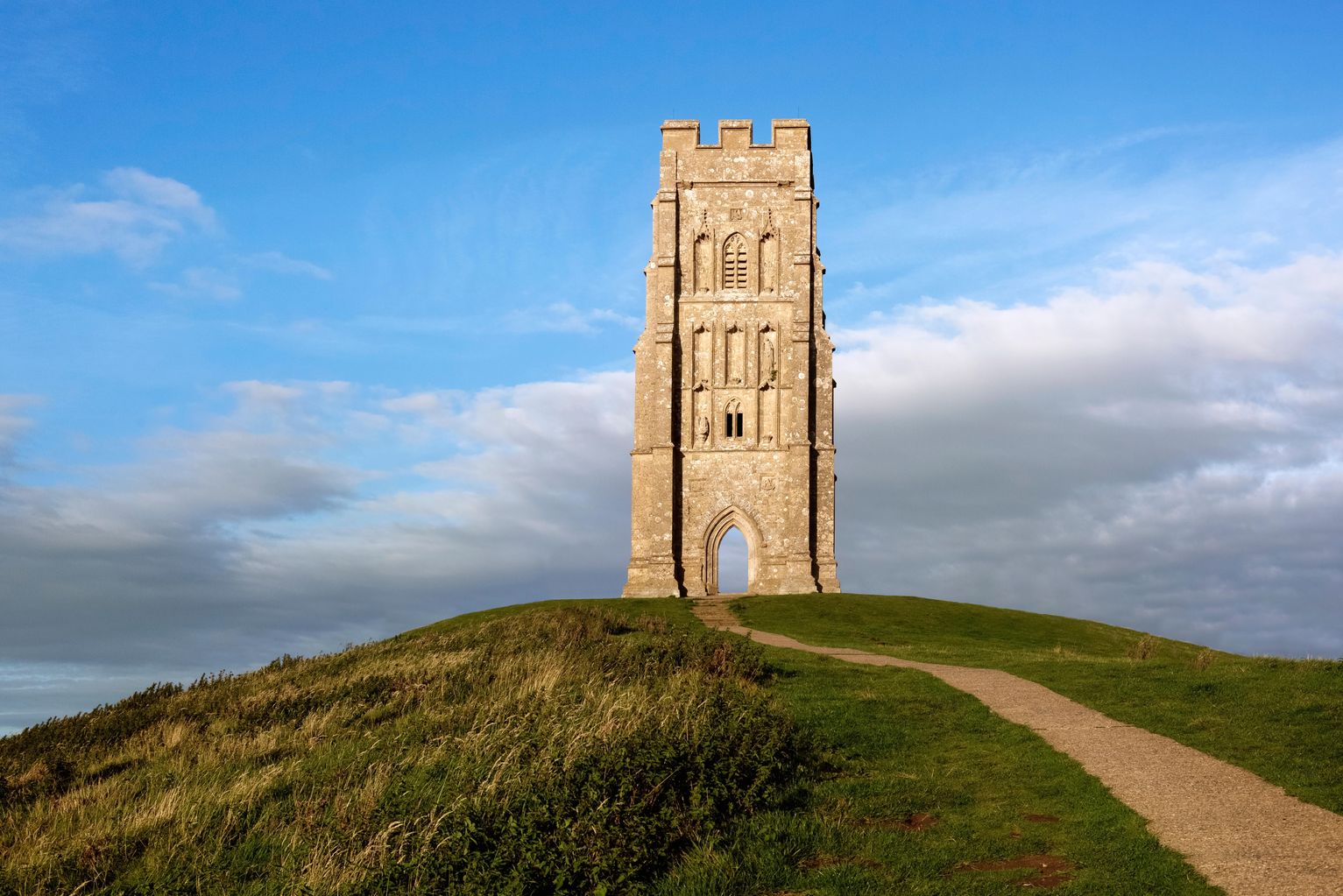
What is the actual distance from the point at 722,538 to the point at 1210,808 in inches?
1449

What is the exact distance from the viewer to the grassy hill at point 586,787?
952 centimetres

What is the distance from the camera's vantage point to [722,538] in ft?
156

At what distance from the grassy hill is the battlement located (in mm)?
35415

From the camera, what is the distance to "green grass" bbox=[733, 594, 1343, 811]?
12883 mm

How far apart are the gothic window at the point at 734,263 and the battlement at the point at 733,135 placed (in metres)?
4.52

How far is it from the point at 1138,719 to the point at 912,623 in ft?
67.3

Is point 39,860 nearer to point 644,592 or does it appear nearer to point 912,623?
point 912,623

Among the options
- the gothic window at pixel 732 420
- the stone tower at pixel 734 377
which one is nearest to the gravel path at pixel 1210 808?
the stone tower at pixel 734 377

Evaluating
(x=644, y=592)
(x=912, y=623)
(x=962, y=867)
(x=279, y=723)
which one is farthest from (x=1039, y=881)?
(x=644, y=592)

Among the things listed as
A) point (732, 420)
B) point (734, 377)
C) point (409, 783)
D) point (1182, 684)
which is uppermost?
point (734, 377)

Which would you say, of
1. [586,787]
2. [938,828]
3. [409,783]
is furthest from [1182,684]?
[409,783]

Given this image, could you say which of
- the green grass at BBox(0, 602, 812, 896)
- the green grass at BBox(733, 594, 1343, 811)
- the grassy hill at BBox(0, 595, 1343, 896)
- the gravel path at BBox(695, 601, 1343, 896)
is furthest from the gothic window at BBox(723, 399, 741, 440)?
the gravel path at BBox(695, 601, 1343, 896)

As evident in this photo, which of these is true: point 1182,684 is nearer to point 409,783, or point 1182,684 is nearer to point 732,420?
point 409,783

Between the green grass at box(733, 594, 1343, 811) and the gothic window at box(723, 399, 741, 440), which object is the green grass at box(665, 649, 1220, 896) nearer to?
the green grass at box(733, 594, 1343, 811)
